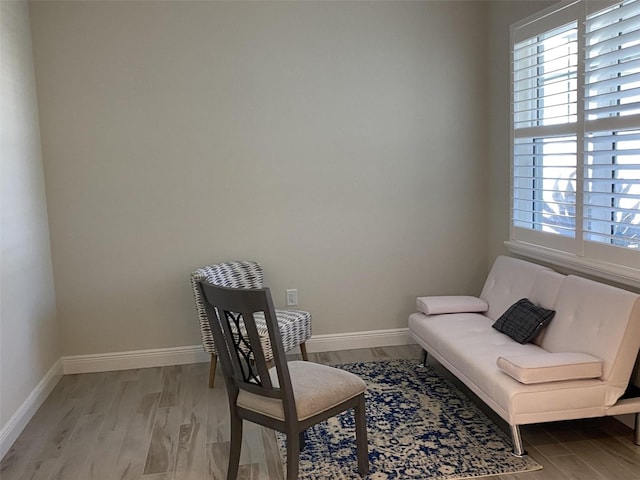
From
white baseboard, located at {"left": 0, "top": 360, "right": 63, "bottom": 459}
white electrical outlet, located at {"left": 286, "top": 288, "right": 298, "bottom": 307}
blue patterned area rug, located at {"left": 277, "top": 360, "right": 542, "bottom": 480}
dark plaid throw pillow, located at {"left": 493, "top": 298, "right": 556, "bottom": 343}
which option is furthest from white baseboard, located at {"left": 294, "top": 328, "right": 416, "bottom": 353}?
white baseboard, located at {"left": 0, "top": 360, "right": 63, "bottom": 459}

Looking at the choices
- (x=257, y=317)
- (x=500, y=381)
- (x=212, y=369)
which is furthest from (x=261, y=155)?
(x=500, y=381)

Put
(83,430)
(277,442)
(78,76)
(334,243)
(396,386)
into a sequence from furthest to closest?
(334,243) → (78,76) → (396,386) → (83,430) → (277,442)

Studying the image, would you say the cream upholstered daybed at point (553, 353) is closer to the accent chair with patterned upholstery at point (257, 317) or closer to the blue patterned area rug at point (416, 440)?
the blue patterned area rug at point (416, 440)

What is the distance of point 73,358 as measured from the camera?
4297mm

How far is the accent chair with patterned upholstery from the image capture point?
12.6 ft

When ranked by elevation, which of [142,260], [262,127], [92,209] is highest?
[262,127]

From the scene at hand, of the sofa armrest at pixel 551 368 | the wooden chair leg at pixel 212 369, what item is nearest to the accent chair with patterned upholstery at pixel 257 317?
the wooden chair leg at pixel 212 369

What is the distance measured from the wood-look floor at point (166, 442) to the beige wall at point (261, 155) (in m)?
0.65

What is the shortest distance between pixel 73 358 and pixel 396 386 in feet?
7.47

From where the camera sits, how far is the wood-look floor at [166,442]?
2859 mm

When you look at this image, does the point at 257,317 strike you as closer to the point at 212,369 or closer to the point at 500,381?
the point at 212,369

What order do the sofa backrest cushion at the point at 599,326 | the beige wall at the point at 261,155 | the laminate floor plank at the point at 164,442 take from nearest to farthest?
the sofa backrest cushion at the point at 599,326, the laminate floor plank at the point at 164,442, the beige wall at the point at 261,155

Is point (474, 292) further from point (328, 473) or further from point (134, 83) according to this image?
point (134, 83)

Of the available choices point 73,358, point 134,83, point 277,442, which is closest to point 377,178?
point 134,83
